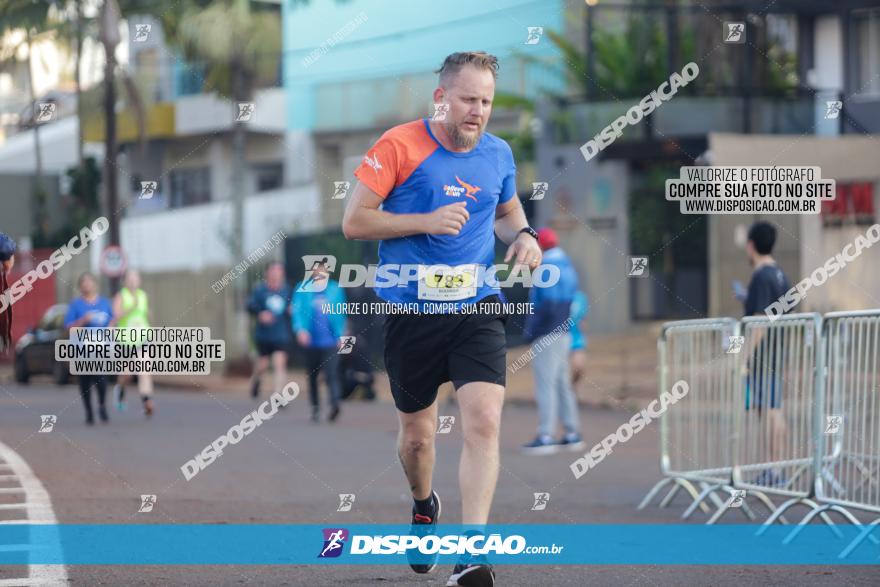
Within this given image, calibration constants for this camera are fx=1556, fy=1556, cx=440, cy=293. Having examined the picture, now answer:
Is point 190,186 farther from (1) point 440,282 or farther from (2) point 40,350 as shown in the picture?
(1) point 440,282

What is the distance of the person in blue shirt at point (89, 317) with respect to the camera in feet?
57.4

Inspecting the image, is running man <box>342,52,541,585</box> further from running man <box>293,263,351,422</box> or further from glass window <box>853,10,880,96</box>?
glass window <box>853,10,880,96</box>

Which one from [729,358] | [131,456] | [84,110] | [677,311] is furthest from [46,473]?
[84,110]

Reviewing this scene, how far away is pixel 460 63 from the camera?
6379 millimetres

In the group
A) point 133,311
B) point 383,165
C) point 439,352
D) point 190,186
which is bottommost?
point 133,311

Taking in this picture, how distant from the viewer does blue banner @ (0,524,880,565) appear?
7449mm

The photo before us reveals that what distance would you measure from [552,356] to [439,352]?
306 inches

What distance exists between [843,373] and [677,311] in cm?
2500

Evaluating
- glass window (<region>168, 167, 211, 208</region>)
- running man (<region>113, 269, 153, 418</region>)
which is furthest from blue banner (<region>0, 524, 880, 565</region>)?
glass window (<region>168, 167, 211, 208</region>)

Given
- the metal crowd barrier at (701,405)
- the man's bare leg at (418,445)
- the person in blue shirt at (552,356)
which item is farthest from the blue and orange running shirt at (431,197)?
the person in blue shirt at (552,356)

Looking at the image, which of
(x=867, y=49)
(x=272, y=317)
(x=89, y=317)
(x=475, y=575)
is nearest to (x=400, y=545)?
(x=475, y=575)

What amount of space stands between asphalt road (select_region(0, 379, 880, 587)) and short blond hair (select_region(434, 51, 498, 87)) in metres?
2.18

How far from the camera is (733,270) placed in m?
28.9

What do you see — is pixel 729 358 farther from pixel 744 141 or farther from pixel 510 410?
pixel 744 141
